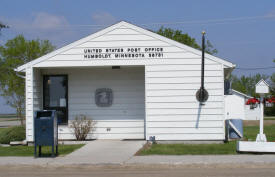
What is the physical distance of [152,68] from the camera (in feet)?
51.0

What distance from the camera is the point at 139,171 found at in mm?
10594

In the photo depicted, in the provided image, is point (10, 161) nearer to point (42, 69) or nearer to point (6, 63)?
point (42, 69)

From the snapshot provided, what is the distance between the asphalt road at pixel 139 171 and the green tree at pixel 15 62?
15100 mm

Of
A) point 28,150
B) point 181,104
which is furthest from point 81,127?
point 181,104

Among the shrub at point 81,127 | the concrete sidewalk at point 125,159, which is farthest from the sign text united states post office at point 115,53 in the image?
the concrete sidewalk at point 125,159

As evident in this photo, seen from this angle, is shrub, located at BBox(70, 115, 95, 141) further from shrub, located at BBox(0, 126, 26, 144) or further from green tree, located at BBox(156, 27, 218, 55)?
green tree, located at BBox(156, 27, 218, 55)

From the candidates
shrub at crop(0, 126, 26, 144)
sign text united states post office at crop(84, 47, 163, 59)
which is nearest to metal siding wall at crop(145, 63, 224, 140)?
sign text united states post office at crop(84, 47, 163, 59)

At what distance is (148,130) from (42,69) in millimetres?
5032

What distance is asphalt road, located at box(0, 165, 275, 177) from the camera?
9953mm

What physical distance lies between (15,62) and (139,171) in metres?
18.1

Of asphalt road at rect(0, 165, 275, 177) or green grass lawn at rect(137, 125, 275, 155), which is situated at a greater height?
green grass lawn at rect(137, 125, 275, 155)

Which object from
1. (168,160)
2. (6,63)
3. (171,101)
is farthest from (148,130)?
(6,63)

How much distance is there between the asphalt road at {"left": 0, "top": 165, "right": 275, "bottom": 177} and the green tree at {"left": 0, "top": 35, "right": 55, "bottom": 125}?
15.1 m

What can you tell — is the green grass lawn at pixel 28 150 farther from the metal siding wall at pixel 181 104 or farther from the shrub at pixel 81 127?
the metal siding wall at pixel 181 104
